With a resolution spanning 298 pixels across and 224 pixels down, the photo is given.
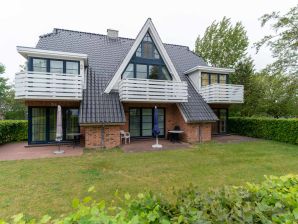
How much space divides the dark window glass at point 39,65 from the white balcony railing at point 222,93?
1172 centimetres

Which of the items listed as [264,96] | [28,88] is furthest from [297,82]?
[28,88]

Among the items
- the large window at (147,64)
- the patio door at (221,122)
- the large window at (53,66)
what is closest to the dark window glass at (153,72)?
the large window at (147,64)

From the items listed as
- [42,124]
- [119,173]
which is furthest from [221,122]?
[42,124]

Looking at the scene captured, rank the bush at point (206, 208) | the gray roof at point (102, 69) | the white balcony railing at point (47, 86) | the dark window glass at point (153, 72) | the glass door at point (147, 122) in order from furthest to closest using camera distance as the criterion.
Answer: the glass door at point (147, 122)
the dark window glass at point (153, 72)
the gray roof at point (102, 69)
the white balcony railing at point (47, 86)
the bush at point (206, 208)

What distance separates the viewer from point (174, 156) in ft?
27.7

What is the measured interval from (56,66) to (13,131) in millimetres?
6037

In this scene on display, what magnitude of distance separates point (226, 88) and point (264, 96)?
7.51 m

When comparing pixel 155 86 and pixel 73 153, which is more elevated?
pixel 155 86

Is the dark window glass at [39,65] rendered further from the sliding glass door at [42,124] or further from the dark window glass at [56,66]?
the sliding glass door at [42,124]

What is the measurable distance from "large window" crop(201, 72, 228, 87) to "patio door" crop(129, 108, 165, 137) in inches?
182

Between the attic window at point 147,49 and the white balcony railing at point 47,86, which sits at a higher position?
the attic window at point 147,49

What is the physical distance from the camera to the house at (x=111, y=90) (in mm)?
10180

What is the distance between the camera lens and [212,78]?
15117 millimetres

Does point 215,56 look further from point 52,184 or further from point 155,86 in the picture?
point 52,184
